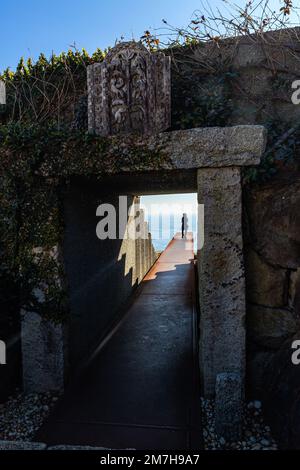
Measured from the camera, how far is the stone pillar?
11.6ft

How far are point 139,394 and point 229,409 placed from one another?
1.19 meters

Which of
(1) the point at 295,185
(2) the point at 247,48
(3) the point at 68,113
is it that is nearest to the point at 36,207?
(3) the point at 68,113

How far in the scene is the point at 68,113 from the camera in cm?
483

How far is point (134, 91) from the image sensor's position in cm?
367

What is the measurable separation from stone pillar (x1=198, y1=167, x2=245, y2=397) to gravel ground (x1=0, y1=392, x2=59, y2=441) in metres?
2.05

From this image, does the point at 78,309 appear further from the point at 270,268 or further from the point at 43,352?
the point at 270,268

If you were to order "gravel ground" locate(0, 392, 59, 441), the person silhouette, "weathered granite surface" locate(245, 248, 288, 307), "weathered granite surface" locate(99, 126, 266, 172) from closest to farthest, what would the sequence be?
"gravel ground" locate(0, 392, 59, 441), "weathered granite surface" locate(99, 126, 266, 172), "weathered granite surface" locate(245, 248, 288, 307), the person silhouette

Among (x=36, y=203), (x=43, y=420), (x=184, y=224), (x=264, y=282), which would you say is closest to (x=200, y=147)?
(x=264, y=282)

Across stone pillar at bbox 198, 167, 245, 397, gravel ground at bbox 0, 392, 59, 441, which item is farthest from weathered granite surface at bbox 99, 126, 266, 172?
gravel ground at bbox 0, 392, 59, 441

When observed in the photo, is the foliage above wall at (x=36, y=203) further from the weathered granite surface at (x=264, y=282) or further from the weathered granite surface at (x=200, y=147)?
the weathered granite surface at (x=264, y=282)

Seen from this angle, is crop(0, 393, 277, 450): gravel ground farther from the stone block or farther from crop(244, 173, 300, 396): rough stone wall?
crop(244, 173, 300, 396): rough stone wall

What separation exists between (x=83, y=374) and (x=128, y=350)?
0.87 meters

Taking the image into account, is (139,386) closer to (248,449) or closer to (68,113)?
(248,449)
